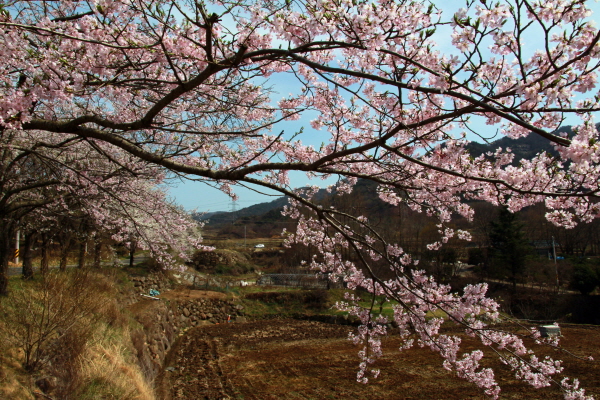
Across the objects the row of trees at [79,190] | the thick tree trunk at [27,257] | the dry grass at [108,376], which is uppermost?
the row of trees at [79,190]

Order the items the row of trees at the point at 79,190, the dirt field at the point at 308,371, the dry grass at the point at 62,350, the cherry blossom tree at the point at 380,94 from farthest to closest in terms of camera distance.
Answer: the dirt field at the point at 308,371 < the row of trees at the point at 79,190 < the dry grass at the point at 62,350 < the cherry blossom tree at the point at 380,94

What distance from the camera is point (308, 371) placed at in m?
12.3


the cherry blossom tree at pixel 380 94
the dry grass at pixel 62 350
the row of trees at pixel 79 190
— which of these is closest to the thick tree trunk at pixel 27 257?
the row of trees at pixel 79 190

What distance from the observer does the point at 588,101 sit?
2.18 metres

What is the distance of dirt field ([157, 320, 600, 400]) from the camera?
395 inches

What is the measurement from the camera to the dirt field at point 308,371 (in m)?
10.0

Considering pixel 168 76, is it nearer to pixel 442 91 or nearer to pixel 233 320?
pixel 442 91

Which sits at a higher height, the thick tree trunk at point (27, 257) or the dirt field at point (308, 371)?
the thick tree trunk at point (27, 257)

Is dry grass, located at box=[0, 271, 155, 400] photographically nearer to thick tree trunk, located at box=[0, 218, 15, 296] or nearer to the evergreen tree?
thick tree trunk, located at box=[0, 218, 15, 296]

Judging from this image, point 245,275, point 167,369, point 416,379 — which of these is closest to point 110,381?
point 167,369

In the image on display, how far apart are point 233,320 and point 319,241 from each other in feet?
60.3

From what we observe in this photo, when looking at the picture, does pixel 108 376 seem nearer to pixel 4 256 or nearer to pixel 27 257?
pixel 4 256

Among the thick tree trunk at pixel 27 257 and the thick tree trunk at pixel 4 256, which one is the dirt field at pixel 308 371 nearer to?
the thick tree trunk at pixel 4 256

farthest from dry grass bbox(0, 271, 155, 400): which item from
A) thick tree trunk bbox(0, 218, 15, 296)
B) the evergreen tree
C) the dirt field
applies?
the evergreen tree
